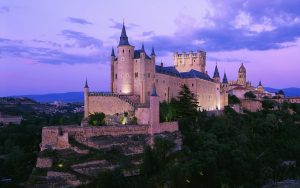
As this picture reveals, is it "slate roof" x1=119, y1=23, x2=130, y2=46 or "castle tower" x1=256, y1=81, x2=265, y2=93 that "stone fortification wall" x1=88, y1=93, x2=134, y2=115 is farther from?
"castle tower" x1=256, y1=81, x2=265, y2=93

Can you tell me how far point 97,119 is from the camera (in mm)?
43969

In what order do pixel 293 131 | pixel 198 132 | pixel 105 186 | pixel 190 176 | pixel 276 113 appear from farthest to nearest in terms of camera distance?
pixel 276 113 → pixel 293 131 → pixel 198 132 → pixel 190 176 → pixel 105 186

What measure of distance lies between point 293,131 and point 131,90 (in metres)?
25.8

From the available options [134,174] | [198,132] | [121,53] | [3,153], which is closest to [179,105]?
[198,132]

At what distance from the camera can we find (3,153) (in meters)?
51.8

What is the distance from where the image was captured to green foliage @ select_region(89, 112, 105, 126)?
4338cm

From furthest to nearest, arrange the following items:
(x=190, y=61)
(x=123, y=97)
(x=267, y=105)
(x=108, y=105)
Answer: (x=267, y=105) → (x=190, y=61) → (x=123, y=97) → (x=108, y=105)

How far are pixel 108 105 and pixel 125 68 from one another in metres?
5.01

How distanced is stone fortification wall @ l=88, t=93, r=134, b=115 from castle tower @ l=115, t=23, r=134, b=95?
2978mm

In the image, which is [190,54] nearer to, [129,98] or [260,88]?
[129,98]

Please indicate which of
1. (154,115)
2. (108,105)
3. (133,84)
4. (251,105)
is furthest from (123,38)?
(251,105)

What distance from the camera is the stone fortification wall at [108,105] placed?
1794 inches

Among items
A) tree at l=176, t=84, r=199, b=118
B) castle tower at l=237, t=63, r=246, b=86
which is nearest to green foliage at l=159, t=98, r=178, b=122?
Result: tree at l=176, t=84, r=199, b=118

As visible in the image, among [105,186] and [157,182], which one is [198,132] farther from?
[105,186]
